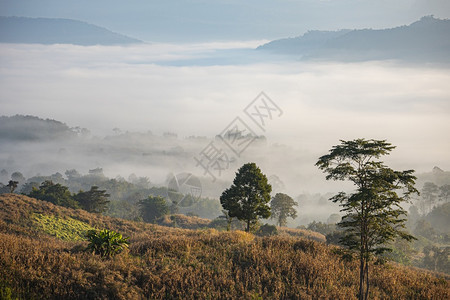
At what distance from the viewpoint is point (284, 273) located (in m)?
18.3

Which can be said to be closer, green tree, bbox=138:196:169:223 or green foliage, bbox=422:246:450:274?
green foliage, bbox=422:246:450:274

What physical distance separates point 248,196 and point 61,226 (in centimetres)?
2476

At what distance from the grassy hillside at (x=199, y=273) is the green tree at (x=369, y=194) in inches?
59.2

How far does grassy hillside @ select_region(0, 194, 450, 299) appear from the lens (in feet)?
50.0

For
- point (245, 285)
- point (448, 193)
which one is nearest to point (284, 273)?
point (245, 285)

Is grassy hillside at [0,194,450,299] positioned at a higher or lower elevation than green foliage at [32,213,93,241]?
higher

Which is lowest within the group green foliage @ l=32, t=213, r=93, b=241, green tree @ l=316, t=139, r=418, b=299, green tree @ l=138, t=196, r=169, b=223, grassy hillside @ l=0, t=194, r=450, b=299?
green tree @ l=138, t=196, r=169, b=223

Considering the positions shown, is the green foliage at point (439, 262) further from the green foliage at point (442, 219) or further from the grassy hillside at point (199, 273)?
the green foliage at point (442, 219)

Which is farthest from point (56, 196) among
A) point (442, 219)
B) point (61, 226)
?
point (442, 219)

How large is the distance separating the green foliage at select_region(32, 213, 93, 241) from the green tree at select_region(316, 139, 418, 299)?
32.8m

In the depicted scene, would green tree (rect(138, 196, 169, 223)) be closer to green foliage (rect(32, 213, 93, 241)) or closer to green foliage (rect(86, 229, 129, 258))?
green foliage (rect(32, 213, 93, 241))

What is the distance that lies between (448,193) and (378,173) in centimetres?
19832

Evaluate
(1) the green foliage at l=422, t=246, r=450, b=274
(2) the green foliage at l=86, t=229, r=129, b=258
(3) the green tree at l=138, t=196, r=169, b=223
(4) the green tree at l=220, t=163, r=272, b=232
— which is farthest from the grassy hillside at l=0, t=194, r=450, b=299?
(3) the green tree at l=138, t=196, r=169, b=223

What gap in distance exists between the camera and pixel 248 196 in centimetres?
3497
